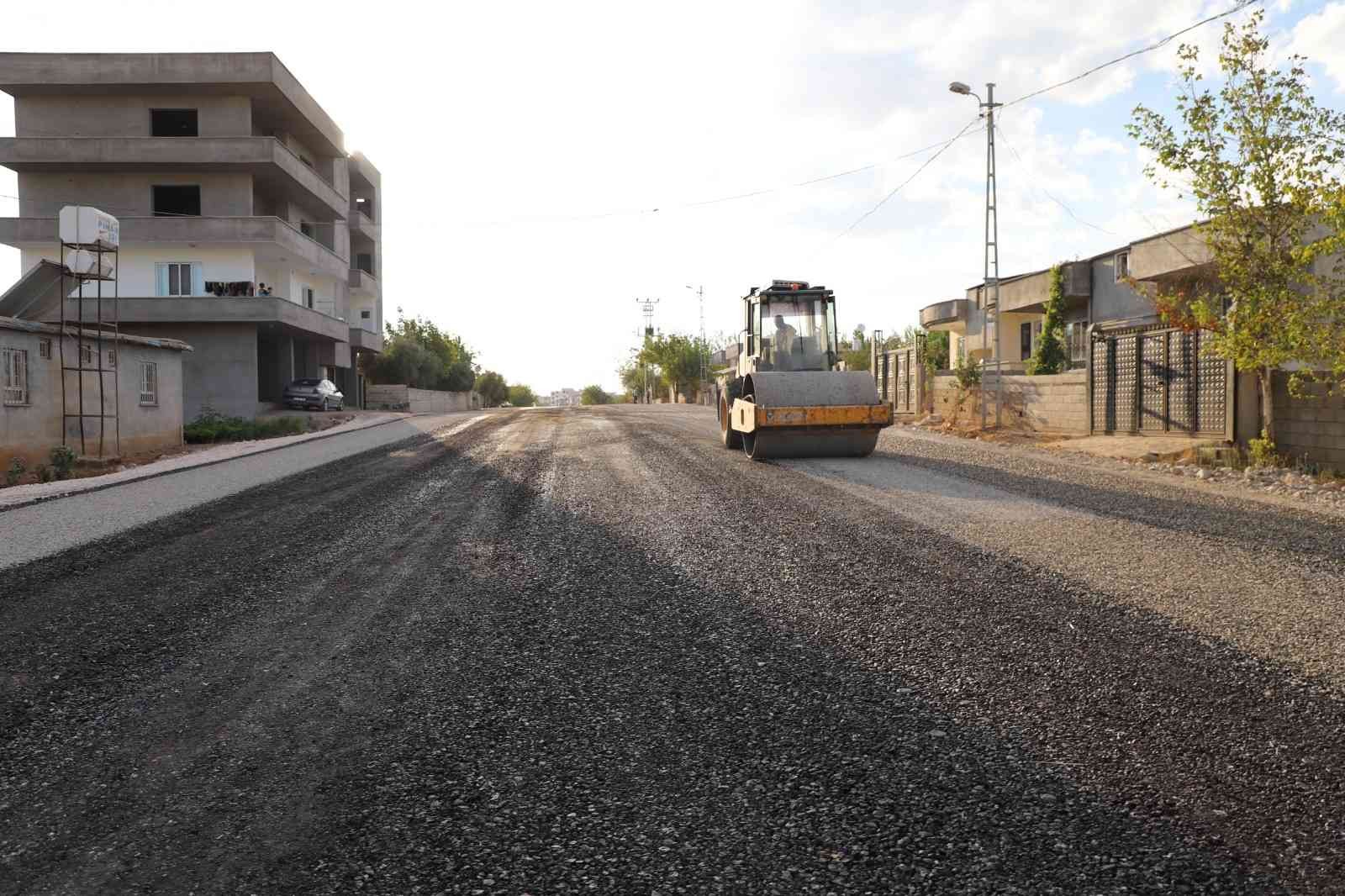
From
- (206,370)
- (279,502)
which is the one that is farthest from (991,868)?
(206,370)

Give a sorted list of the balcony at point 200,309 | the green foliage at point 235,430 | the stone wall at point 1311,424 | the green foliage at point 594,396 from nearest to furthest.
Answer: the stone wall at point 1311,424, the green foliage at point 235,430, the balcony at point 200,309, the green foliage at point 594,396

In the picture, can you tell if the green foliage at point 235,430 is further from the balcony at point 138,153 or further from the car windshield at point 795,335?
the car windshield at point 795,335

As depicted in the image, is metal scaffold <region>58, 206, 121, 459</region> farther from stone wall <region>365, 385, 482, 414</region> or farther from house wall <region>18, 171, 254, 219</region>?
stone wall <region>365, 385, 482, 414</region>

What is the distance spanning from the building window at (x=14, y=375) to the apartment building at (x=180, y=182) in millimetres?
17085

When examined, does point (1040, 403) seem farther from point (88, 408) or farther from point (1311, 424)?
point (88, 408)

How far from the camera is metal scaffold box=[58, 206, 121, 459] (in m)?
17.8

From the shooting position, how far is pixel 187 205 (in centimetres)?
3469

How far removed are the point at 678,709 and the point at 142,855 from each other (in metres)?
1.99

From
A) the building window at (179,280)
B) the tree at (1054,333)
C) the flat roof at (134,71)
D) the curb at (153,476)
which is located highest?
the flat roof at (134,71)

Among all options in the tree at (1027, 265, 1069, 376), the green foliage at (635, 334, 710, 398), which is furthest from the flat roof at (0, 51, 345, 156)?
the green foliage at (635, 334, 710, 398)

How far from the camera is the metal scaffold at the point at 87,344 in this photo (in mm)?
17750

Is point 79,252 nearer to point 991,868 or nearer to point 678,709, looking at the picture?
point 678,709

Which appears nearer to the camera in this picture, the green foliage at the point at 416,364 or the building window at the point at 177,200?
the building window at the point at 177,200

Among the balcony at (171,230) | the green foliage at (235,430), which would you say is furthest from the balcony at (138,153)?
the green foliage at (235,430)
